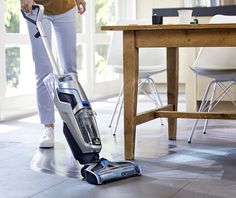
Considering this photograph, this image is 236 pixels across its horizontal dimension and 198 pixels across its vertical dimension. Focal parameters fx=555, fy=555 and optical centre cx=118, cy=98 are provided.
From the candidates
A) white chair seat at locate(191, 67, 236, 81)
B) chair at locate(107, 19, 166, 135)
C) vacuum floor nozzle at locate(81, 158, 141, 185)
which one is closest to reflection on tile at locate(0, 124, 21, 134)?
chair at locate(107, 19, 166, 135)

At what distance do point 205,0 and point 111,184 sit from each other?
324cm

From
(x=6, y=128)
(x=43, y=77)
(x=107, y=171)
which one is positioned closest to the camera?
(x=107, y=171)

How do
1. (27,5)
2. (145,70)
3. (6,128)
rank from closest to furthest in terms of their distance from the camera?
(27,5) < (145,70) < (6,128)

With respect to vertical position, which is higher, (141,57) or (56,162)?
(141,57)

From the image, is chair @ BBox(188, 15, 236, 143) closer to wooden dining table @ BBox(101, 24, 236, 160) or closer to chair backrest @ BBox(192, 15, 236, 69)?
chair backrest @ BBox(192, 15, 236, 69)

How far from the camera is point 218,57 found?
12.4 feet

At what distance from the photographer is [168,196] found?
2.28 m

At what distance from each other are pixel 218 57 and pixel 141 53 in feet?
2.43

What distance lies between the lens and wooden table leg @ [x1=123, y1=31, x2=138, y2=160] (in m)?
2.97

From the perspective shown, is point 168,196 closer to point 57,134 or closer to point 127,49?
point 127,49

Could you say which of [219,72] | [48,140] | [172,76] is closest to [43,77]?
[48,140]

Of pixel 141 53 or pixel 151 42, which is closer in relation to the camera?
pixel 151 42

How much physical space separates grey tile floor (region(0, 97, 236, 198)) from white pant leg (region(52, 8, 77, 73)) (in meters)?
0.51

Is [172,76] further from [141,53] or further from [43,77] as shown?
[43,77]
